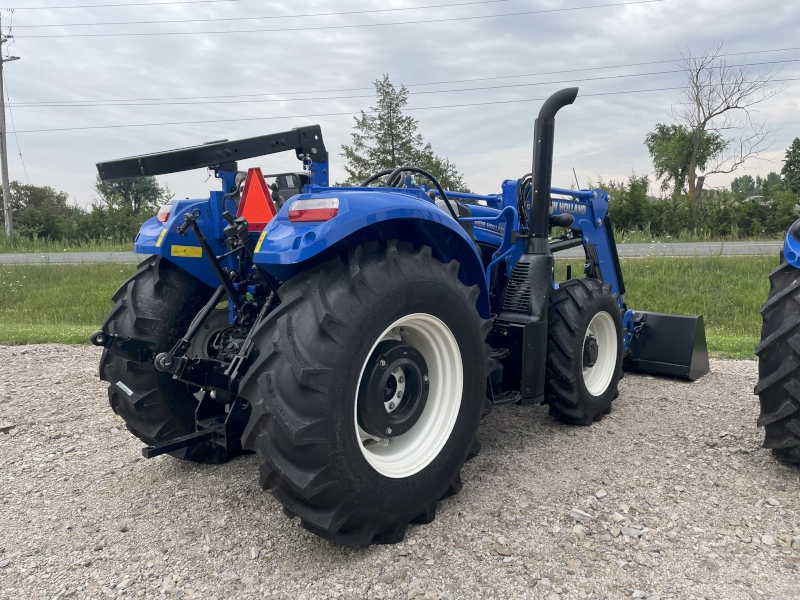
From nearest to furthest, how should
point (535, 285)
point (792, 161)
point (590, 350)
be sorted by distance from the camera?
point (535, 285), point (590, 350), point (792, 161)

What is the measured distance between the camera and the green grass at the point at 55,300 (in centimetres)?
765

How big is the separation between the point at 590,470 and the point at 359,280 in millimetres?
1806

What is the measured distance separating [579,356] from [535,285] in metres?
0.58

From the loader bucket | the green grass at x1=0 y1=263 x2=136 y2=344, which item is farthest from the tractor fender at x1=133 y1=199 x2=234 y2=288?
the green grass at x1=0 y1=263 x2=136 y2=344

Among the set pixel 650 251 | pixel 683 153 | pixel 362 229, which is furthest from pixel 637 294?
pixel 683 153

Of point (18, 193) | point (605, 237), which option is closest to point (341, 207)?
point (605, 237)

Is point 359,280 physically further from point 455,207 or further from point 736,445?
point 736,445

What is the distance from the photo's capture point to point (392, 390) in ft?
9.03

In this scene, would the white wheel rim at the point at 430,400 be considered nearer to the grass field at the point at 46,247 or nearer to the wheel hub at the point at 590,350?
the wheel hub at the point at 590,350

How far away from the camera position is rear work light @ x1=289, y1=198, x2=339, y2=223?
2361 millimetres

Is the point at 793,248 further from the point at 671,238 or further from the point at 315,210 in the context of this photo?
the point at 671,238

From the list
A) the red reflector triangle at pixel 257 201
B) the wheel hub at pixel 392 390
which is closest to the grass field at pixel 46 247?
the red reflector triangle at pixel 257 201

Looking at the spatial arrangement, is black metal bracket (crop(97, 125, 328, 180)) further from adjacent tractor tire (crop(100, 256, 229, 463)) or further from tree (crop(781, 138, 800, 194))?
tree (crop(781, 138, 800, 194))

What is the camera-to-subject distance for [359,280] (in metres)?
2.39
